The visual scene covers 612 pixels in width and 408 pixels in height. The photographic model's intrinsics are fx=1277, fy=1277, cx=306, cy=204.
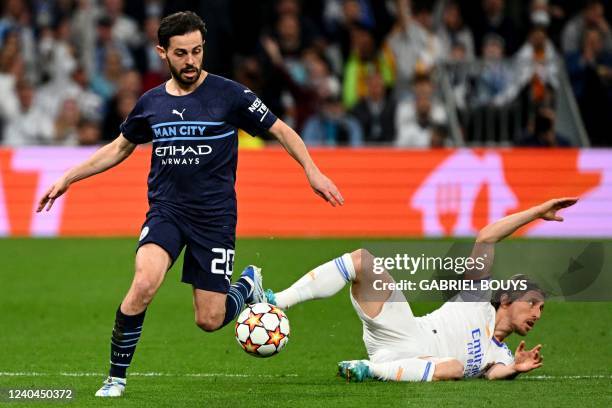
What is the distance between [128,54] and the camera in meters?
20.8

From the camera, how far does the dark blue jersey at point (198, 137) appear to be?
324 inches

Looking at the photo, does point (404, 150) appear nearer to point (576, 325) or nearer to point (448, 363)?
point (576, 325)

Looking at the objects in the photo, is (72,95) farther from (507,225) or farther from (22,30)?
(507,225)

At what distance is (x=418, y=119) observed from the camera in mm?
18922

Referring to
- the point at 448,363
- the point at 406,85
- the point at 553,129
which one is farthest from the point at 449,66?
the point at 448,363

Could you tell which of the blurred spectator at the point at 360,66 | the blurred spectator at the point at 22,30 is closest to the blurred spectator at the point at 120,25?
the blurred spectator at the point at 22,30

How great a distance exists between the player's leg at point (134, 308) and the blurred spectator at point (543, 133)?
36.8ft

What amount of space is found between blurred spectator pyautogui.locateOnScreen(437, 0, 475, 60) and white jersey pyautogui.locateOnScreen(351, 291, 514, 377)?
12207 millimetres

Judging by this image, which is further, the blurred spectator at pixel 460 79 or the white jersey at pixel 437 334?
the blurred spectator at pixel 460 79

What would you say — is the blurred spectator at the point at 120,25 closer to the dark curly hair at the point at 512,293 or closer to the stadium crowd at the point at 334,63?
the stadium crowd at the point at 334,63

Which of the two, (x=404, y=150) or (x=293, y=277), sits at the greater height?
(x=404, y=150)

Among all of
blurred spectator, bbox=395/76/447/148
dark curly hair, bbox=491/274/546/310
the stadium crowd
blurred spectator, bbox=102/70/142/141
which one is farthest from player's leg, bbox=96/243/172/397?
blurred spectator, bbox=102/70/142/141

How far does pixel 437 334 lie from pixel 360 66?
12.0 m

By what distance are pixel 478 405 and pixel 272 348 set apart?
4.70ft
